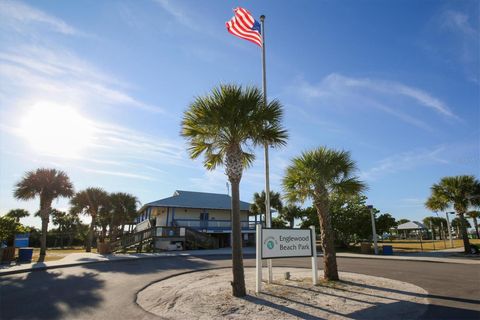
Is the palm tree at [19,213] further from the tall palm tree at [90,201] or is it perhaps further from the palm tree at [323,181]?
the palm tree at [323,181]

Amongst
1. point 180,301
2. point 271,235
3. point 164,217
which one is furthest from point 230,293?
point 164,217

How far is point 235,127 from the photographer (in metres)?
9.31

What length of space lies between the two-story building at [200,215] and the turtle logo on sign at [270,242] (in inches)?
862

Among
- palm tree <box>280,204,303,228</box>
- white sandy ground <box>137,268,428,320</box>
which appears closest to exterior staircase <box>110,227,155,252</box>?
white sandy ground <box>137,268,428,320</box>

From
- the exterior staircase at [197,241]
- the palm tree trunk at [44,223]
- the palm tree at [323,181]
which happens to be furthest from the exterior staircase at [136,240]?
the palm tree at [323,181]

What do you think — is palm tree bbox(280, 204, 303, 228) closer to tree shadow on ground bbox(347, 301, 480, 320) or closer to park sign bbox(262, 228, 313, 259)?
park sign bbox(262, 228, 313, 259)

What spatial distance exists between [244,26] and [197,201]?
26.0 meters

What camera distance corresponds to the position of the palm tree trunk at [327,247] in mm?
10812

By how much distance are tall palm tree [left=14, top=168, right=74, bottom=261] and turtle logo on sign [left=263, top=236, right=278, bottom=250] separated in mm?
20823

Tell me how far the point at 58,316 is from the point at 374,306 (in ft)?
25.0

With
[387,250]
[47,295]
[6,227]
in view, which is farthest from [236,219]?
[387,250]

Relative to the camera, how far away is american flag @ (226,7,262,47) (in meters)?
12.4

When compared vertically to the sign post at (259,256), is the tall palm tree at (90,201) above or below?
above

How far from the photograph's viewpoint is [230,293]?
29.2 feet
